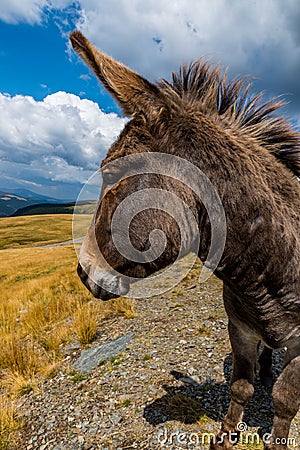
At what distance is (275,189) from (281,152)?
1.46 ft

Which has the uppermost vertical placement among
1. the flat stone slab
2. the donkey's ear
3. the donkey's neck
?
the donkey's ear

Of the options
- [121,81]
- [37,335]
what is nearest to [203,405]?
[121,81]

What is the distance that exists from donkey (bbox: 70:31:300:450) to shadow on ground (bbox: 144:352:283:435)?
136 centimetres

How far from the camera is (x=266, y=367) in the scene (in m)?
5.11

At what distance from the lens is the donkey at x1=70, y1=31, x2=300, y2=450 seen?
2527 millimetres

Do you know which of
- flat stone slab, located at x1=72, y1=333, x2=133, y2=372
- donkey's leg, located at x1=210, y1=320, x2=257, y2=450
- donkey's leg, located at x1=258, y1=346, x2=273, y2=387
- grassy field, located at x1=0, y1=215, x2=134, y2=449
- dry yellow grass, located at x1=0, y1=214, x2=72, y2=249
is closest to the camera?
donkey's leg, located at x1=210, y1=320, x2=257, y2=450

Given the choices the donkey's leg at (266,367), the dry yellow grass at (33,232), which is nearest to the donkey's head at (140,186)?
the donkey's leg at (266,367)

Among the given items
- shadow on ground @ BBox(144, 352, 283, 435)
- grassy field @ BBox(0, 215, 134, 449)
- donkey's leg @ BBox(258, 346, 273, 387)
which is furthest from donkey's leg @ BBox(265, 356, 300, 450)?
grassy field @ BBox(0, 215, 134, 449)

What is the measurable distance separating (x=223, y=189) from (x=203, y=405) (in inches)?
145

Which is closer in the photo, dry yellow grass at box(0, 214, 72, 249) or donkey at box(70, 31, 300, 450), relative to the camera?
donkey at box(70, 31, 300, 450)

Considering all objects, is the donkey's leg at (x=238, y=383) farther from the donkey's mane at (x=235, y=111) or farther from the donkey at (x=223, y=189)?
the donkey's mane at (x=235, y=111)

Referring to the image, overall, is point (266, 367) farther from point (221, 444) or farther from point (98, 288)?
point (98, 288)

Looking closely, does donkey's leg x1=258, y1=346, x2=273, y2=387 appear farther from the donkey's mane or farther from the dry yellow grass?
the dry yellow grass

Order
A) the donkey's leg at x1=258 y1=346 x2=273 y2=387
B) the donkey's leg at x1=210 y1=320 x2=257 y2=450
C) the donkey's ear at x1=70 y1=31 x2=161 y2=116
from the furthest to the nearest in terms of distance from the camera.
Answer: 1. the donkey's leg at x1=258 y1=346 x2=273 y2=387
2. the donkey's leg at x1=210 y1=320 x2=257 y2=450
3. the donkey's ear at x1=70 y1=31 x2=161 y2=116
